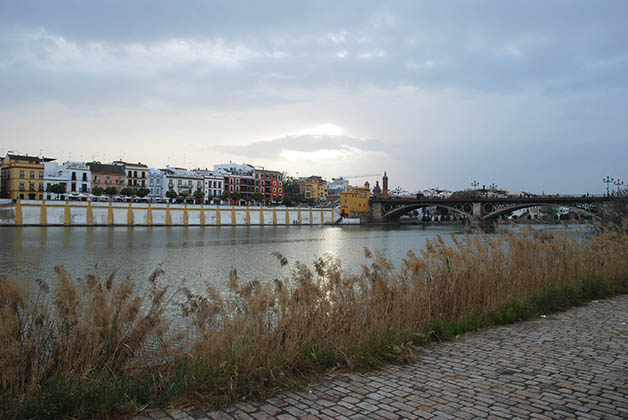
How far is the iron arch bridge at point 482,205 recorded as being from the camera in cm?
5465

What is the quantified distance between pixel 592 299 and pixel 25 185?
245ft

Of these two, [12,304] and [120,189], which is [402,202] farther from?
[12,304]

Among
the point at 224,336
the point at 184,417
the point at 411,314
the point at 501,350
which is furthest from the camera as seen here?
the point at 411,314

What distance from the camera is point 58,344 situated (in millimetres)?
3994

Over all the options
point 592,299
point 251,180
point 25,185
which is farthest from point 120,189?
point 592,299

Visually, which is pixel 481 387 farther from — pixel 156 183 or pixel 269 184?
pixel 269 184

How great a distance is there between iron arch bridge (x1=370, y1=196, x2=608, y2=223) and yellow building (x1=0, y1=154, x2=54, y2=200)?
180ft

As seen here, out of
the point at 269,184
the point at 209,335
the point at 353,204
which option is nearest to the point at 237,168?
the point at 269,184

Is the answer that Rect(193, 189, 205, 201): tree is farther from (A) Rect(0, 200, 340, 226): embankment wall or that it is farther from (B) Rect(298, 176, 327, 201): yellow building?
(B) Rect(298, 176, 327, 201): yellow building

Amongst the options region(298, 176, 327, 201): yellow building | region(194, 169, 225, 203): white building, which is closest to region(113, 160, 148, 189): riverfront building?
region(194, 169, 225, 203): white building

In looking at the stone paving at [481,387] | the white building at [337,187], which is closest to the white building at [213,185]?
the white building at [337,187]

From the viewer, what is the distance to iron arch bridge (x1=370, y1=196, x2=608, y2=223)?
179 feet

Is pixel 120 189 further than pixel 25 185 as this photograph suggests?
Yes

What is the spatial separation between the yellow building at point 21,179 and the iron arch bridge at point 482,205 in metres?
54.8
